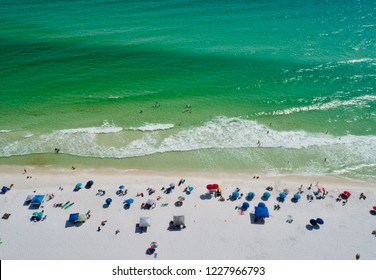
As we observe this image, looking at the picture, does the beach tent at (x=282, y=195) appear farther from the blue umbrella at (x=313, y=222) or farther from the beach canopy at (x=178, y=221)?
the beach canopy at (x=178, y=221)

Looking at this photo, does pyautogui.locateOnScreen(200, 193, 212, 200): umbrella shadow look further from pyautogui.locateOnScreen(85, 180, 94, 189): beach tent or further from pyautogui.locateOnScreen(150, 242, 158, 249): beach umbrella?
pyautogui.locateOnScreen(85, 180, 94, 189): beach tent

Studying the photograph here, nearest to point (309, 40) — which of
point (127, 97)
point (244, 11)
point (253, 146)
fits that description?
point (244, 11)

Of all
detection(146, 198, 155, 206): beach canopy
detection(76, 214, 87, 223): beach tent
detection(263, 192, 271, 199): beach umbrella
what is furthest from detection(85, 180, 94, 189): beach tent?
detection(263, 192, 271, 199): beach umbrella

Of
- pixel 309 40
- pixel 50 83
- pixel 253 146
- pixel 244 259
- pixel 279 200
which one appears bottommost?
pixel 244 259

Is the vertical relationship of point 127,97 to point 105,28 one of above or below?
below
